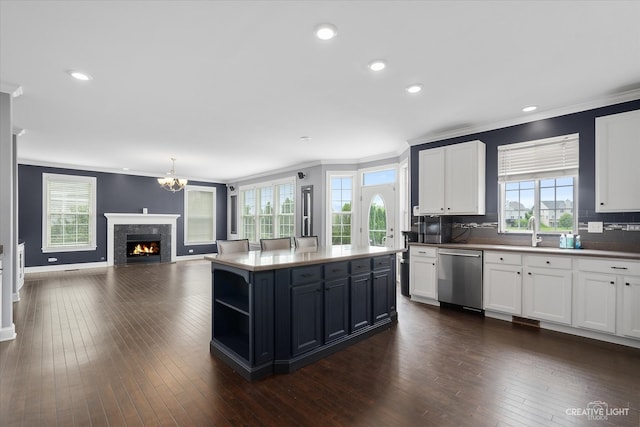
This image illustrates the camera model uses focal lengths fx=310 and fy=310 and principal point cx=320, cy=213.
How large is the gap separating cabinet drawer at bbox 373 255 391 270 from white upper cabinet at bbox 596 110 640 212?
2459mm

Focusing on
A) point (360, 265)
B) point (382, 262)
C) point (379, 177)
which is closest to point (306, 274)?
point (360, 265)

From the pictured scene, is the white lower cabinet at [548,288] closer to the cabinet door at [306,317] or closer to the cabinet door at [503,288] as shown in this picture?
the cabinet door at [503,288]

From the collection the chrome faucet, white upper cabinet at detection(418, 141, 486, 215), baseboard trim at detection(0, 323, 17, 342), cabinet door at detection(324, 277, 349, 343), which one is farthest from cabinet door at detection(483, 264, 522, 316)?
baseboard trim at detection(0, 323, 17, 342)

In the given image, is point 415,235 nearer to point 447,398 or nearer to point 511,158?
point 511,158

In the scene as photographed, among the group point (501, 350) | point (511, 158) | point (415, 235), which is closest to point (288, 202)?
point (415, 235)

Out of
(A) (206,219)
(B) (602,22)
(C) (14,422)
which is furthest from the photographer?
(A) (206,219)

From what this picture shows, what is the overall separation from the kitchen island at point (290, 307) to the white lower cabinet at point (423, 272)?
1.37 m

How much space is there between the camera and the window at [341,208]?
24.1 ft

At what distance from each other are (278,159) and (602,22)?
5.97 meters

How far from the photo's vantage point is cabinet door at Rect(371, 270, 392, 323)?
11.8 feet

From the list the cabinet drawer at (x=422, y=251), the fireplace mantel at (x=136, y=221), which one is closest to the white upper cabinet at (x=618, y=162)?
the cabinet drawer at (x=422, y=251)

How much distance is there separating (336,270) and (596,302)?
2828 millimetres

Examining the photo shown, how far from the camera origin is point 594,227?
372cm

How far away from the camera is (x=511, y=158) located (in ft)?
14.5
